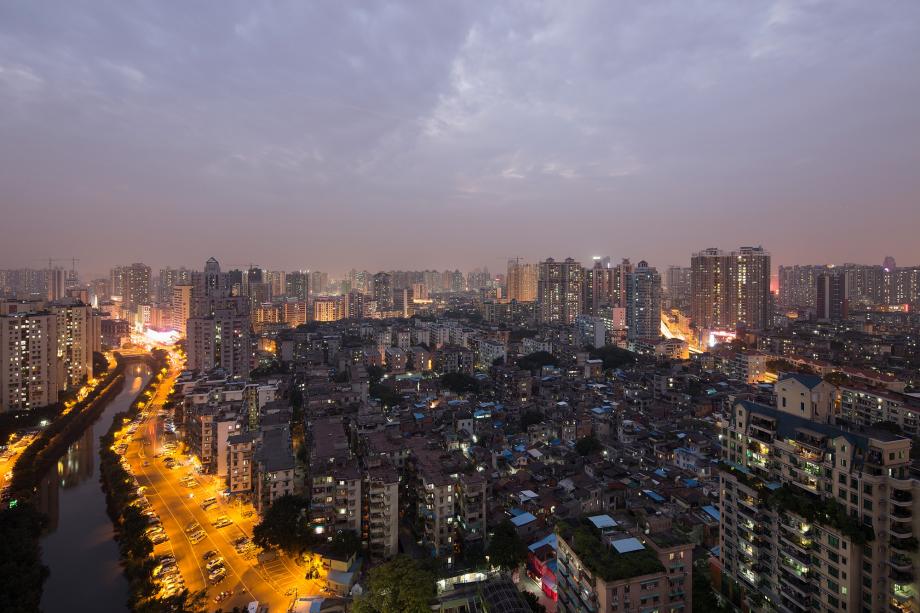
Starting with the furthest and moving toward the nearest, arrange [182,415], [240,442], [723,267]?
[723,267]
[182,415]
[240,442]

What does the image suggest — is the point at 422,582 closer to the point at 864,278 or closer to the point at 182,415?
the point at 182,415

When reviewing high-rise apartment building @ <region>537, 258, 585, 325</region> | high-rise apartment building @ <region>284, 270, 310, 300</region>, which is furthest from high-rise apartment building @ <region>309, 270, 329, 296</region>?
high-rise apartment building @ <region>537, 258, 585, 325</region>

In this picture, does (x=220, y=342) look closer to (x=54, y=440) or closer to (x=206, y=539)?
(x=54, y=440)

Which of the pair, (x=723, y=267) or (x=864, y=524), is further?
(x=723, y=267)

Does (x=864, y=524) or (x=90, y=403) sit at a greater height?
(x=864, y=524)

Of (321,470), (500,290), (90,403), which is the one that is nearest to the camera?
(321,470)

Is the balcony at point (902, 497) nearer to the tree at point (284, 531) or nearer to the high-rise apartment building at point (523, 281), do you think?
the tree at point (284, 531)

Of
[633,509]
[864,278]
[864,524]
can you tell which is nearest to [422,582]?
[633,509]
